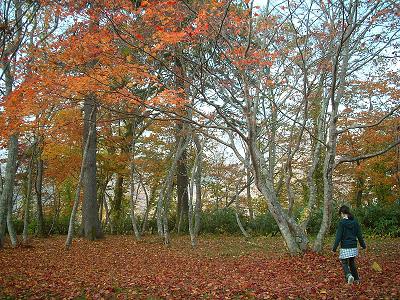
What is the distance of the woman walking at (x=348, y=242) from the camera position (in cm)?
660

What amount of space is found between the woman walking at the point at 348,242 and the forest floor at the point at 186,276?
0.28 metres

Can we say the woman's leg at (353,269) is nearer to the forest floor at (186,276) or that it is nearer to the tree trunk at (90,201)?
the forest floor at (186,276)

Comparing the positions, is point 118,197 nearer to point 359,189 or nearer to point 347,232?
point 359,189

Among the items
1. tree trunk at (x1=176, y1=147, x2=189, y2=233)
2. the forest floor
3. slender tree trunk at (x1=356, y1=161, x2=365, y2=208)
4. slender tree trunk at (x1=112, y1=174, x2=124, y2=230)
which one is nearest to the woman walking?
the forest floor

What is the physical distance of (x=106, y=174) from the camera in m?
22.6

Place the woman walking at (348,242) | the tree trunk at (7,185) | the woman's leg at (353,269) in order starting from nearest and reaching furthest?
the woman walking at (348,242) → the woman's leg at (353,269) → the tree trunk at (7,185)

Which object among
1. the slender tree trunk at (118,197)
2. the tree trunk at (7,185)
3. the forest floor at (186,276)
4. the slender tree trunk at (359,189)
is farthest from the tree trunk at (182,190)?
the tree trunk at (7,185)

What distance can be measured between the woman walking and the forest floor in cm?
28

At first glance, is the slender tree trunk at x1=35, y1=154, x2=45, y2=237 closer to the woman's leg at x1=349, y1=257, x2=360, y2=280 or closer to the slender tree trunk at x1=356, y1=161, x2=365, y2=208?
the woman's leg at x1=349, y1=257, x2=360, y2=280

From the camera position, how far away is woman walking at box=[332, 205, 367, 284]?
21.6 feet

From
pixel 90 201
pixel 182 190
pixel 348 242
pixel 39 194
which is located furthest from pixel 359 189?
pixel 39 194

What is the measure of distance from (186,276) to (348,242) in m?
3.51

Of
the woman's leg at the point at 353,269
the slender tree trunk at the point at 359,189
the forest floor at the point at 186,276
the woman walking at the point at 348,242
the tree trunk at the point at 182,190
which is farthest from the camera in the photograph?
the tree trunk at the point at 182,190

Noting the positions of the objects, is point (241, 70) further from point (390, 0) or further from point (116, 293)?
point (116, 293)
